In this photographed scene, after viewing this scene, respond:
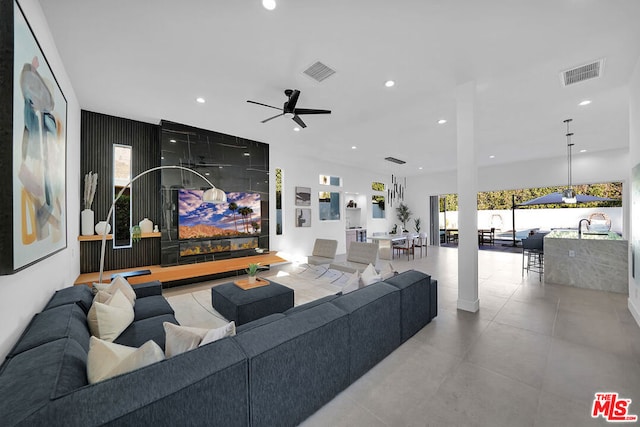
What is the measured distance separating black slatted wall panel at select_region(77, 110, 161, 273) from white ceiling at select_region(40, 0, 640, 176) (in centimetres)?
36

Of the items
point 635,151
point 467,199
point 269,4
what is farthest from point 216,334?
point 635,151

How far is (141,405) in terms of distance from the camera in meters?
1.04

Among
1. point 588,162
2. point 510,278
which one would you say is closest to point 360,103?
point 510,278

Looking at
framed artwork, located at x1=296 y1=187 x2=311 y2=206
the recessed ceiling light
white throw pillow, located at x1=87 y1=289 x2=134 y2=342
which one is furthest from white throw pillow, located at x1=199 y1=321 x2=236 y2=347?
framed artwork, located at x1=296 y1=187 x2=311 y2=206

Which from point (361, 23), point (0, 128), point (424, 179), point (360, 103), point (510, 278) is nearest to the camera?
point (0, 128)

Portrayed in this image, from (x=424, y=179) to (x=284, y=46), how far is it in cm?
992

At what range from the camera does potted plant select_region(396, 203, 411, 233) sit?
11.6 m

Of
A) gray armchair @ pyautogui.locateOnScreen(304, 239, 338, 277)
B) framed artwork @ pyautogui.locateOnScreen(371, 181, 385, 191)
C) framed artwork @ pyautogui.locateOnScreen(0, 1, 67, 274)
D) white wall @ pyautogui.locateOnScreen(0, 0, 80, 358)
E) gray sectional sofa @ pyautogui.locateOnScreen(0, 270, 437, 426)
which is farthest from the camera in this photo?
framed artwork @ pyautogui.locateOnScreen(371, 181, 385, 191)

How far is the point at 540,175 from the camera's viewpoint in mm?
8359

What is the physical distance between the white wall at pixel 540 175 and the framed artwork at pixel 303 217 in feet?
19.7

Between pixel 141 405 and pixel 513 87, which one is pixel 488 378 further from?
pixel 513 87

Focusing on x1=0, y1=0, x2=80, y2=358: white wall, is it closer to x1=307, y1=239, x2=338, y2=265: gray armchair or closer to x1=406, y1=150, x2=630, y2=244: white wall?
x1=307, y1=239, x2=338, y2=265: gray armchair

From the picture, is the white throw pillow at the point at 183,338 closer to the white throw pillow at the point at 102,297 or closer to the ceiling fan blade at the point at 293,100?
the white throw pillow at the point at 102,297

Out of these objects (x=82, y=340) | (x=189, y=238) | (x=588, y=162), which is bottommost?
(x=82, y=340)
